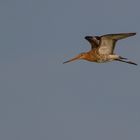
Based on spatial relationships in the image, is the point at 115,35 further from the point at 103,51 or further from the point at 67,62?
the point at 67,62

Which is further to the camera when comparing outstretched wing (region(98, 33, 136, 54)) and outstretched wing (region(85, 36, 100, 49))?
outstretched wing (region(85, 36, 100, 49))

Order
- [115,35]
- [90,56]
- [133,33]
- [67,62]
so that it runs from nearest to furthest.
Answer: [133,33] < [115,35] < [90,56] < [67,62]

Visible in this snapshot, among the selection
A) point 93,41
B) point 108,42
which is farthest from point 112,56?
point 93,41

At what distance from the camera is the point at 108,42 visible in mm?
40500

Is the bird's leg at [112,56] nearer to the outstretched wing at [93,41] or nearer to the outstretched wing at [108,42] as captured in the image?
the outstretched wing at [108,42]

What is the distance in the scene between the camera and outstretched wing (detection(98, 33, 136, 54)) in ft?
130

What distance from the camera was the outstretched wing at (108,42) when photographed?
1561 inches

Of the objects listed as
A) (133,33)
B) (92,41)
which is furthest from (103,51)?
(133,33)

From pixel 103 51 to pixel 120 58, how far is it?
6.13ft

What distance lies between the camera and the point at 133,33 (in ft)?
122

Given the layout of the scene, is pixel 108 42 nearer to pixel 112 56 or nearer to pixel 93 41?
pixel 112 56

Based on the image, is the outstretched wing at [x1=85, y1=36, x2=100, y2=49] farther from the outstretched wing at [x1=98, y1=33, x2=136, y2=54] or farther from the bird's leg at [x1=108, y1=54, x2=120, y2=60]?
the bird's leg at [x1=108, y1=54, x2=120, y2=60]

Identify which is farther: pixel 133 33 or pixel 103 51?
pixel 103 51

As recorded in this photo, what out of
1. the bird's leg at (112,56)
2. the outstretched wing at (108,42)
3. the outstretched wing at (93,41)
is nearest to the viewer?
the outstretched wing at (108,42)
